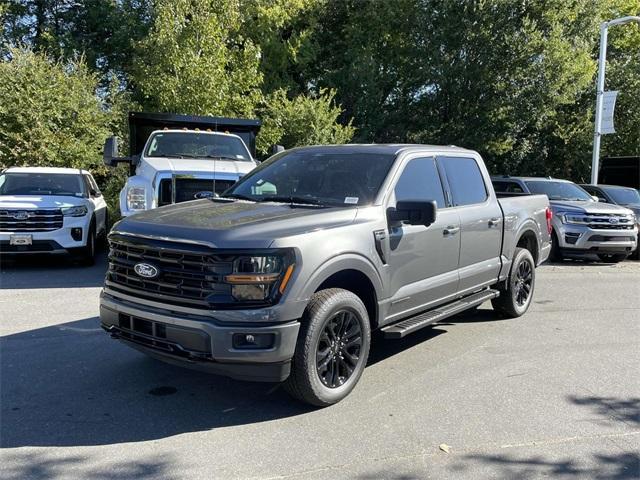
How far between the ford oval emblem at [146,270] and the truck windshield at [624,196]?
13.4 meters

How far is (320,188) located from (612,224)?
30.3 feet

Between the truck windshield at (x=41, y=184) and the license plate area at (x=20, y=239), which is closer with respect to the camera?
the license plate area at (x=20, y=239)

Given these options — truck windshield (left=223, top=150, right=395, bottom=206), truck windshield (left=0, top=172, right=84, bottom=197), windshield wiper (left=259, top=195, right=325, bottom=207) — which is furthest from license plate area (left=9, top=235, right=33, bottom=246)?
windshield wiper (left=259, top=195, right=325, bottom=207)

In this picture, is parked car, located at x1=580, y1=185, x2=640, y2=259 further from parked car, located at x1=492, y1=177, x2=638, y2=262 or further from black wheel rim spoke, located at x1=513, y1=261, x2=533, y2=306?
black wheel rim spoke, located at x1=513, y1=261, x2=533, y2=306

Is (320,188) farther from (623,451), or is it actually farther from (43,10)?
(43,10)

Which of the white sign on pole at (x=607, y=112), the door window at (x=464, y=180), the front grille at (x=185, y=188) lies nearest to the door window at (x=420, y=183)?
the door window at (x=464, y=180)

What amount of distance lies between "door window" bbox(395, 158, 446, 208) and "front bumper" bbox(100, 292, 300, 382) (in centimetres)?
182

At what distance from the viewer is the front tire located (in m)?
3.96

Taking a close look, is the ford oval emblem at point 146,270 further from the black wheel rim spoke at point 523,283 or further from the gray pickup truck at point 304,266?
the black wheel rim spoke at point 523,283

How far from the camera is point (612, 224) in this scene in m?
11.9

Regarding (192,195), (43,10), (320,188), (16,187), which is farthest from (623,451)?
(43,10)

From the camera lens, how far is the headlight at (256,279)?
3762 millimetres

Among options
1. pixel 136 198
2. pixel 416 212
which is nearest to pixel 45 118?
pixel 136 198

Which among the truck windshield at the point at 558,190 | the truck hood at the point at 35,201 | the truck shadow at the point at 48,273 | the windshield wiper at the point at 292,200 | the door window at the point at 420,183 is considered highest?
the door window at the point at 420,183
